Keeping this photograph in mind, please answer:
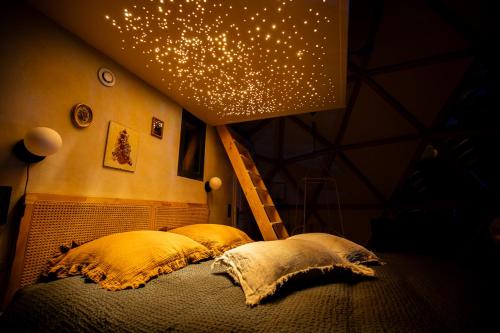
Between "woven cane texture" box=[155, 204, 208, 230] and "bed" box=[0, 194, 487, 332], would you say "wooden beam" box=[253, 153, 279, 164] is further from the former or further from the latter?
"bed" box=[0, 194, 487, 332]

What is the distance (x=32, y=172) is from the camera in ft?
4.97

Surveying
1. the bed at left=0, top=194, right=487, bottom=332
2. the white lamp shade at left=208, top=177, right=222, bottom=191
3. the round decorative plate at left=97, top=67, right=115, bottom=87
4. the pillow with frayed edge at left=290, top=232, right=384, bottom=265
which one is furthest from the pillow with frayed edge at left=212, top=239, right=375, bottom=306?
the white lamp shade at left=208, top=177, right=222, bottom=191

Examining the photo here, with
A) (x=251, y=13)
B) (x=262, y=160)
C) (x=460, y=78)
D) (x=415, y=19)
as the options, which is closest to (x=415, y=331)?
(x=251, y=13)

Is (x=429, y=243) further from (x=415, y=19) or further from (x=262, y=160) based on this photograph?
(x=262, y=160)

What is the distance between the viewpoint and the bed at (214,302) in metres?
0.76

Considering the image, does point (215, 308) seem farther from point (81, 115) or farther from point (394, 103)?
point (394, 103)

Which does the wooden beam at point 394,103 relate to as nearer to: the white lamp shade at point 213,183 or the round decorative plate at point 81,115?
the white lamp shade at point 213,183

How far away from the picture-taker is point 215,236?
2.15m

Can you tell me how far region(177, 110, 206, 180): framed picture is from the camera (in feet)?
9.83

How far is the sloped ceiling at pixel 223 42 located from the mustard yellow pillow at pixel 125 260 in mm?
1511

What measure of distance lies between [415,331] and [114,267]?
1355mm

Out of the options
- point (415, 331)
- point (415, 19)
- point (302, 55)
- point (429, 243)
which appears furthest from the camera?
point (415, 19)

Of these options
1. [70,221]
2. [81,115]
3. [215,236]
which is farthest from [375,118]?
[70,221]

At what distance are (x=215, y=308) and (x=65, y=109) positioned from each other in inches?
70.9
